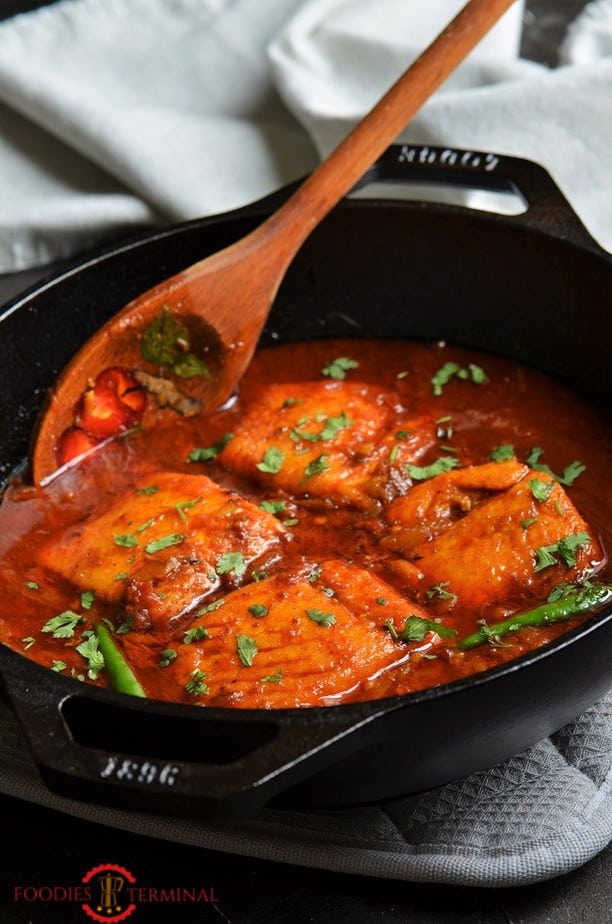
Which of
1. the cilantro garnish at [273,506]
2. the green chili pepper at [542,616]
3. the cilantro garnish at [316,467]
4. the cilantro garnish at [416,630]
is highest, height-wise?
the green chili pepper at [542,616]

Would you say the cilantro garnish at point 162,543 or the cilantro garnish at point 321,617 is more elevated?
the cilantro garnish at point 321,617

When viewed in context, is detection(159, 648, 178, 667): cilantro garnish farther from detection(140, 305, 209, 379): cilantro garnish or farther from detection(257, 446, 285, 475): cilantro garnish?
detection(140, 305, 209, 379): cilantro garnish

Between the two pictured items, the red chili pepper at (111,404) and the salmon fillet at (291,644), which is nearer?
the salmon fillet at (291,644)

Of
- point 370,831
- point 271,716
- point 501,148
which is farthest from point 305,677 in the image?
point 501,148

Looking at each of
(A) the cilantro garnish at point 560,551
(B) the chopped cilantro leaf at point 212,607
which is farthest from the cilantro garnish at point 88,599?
(A) the cilantro garnish at point 560,551

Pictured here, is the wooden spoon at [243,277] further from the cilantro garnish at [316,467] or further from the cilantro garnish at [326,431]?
the cilantro garnish at [316,467]

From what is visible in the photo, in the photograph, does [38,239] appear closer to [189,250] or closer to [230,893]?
[189,250]
